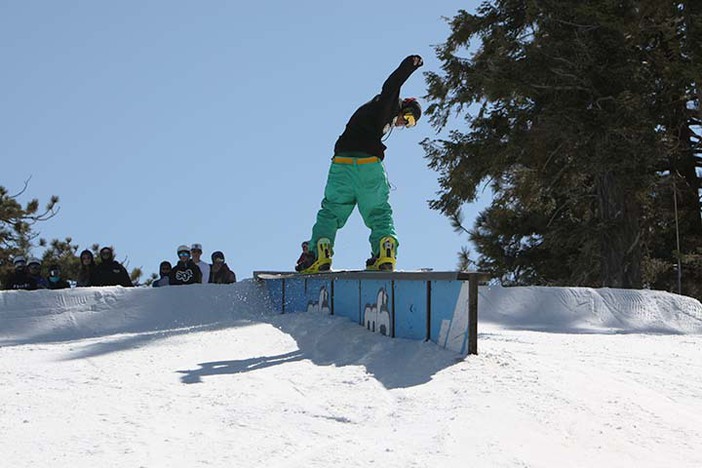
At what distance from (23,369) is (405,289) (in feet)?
7.40

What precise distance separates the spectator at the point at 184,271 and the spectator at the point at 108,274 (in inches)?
27.9

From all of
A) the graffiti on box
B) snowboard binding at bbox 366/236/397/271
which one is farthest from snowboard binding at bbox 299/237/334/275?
the graffiti on box

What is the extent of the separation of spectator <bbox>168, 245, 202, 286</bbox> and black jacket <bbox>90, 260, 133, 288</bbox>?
2.43ft

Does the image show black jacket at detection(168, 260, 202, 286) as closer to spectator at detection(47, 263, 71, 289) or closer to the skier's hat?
spectator at detection(47, 263, 71, 289)

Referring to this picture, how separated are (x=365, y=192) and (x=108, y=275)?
14.9ft

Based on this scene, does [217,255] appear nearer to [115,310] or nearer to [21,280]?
[21,280]

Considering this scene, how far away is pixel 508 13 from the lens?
62.3ft

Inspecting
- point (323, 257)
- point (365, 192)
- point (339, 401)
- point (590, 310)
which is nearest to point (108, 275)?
point (323, 257)

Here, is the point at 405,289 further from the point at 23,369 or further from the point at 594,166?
the point at 594,166

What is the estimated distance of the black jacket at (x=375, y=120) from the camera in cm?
711

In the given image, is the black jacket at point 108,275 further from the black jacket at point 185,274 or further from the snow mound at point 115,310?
the snow mound at point 115,310

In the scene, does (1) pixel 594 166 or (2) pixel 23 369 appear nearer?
(2) pixel 23 369

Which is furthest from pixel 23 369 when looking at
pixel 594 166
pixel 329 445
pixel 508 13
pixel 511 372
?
pixel 508 13

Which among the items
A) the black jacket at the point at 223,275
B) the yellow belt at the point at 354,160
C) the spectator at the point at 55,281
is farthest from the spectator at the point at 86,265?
the yellow belt at the point at 354,160
